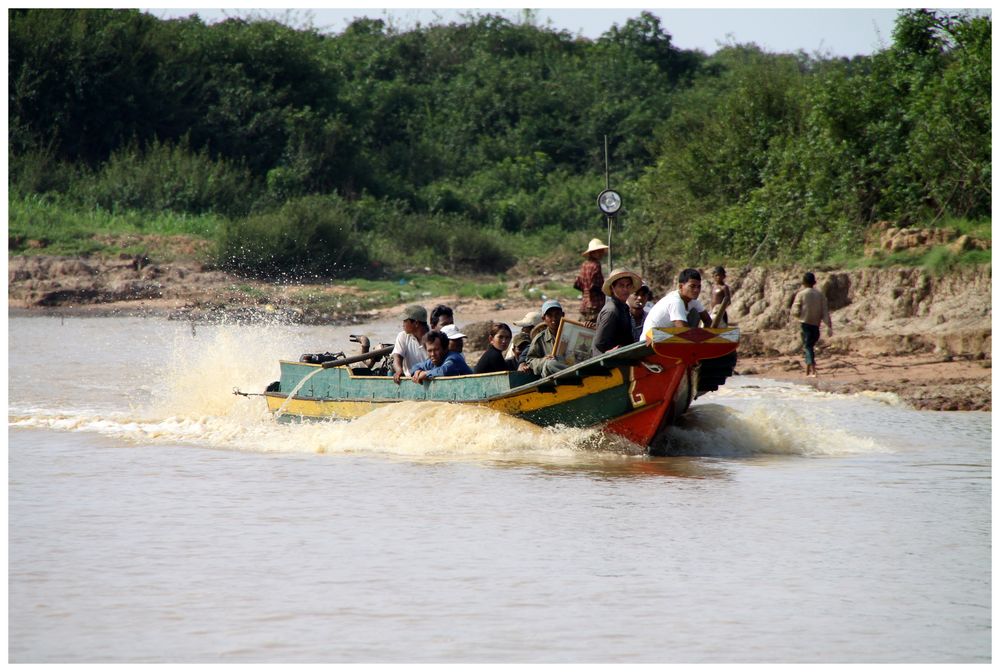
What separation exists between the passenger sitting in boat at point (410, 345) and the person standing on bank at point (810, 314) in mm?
6590

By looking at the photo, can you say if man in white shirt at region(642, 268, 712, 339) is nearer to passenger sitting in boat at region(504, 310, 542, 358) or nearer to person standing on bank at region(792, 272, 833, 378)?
passenger sitting in boat at region(504, 310, 542, 358)

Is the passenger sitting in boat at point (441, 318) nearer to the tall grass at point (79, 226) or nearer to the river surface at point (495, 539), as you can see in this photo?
the river surface at point (495, 539)

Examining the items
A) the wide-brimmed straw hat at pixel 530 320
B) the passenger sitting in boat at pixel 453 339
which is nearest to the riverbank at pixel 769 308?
the wide-brimmed straw hat at pixel 530 320

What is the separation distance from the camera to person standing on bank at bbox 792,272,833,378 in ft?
58.3

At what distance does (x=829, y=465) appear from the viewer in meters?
11.6

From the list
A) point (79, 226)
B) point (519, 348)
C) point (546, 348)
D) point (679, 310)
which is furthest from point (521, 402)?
point (79, 226)

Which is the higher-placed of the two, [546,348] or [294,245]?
[546,348]

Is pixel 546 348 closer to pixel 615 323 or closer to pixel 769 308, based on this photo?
pixel 615 323

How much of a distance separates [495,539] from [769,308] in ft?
46.4

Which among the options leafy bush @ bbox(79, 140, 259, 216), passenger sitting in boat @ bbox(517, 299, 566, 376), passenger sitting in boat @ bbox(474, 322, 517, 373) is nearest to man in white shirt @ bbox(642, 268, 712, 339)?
passenger sitting in boat @ bbox(517, 299, 566, 376)

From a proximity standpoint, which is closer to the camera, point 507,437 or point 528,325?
point 507,437

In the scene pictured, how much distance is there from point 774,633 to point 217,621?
2.63m

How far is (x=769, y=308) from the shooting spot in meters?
22.0

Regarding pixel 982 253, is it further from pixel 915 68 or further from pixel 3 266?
pixel 3 266
